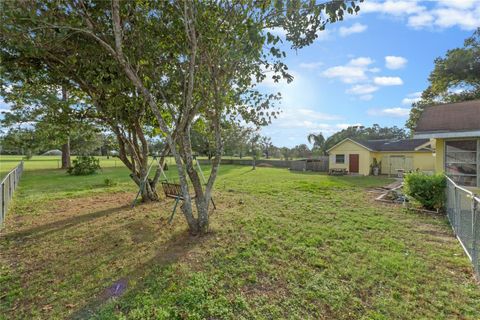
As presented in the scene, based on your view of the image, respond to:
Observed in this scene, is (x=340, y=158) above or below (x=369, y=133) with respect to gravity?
below

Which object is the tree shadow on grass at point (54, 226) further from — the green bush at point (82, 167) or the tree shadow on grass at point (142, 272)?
the green bush at point (82, 167)

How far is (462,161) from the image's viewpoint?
824 cm

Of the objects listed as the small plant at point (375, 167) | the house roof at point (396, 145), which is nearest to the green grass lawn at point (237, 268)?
the small plant at point (375, 167)

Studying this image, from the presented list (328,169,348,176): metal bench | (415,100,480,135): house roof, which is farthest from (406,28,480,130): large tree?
(415,100,480,135): house roof

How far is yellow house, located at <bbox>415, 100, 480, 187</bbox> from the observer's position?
780 cm

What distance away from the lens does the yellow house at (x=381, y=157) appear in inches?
805

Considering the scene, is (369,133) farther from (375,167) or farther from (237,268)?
(237,268)

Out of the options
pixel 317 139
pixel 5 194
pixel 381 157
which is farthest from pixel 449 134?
pixel 317 139

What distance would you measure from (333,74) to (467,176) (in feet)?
18.1

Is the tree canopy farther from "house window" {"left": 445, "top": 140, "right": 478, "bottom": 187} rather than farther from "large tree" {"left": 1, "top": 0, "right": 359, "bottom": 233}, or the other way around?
"large tree" {"left": 1, "top": 0, "right": 359, "bottom": 233}

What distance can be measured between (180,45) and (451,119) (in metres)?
8.86

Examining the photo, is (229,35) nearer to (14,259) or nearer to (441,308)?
(441,308)

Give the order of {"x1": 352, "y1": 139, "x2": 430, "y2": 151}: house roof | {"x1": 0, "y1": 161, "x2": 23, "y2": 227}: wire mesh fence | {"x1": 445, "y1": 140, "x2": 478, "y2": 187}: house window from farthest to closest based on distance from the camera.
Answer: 1. {"x1": 352, "y1": 139, "x2": 430, "y2": 151}: house roof
2. {"x1": 445, "y1": 140, "x2": 478, "y2": 187}: house window
3. {"x1": 0, "y1": 161, "x2": 23, "y2": 227}: wire mesh fence

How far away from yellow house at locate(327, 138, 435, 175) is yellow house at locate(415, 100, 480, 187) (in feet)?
43.2
